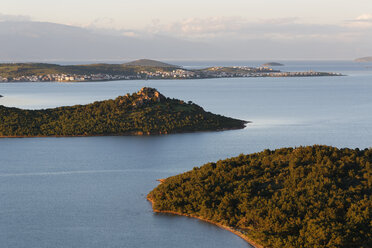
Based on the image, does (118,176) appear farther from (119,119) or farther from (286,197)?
(119,119)

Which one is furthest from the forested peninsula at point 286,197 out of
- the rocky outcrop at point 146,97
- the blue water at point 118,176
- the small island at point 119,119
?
the rocky outcrop at point 146,97

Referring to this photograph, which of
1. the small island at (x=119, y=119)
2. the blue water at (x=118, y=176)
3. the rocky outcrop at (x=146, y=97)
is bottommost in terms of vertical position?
the blue water at (x=118, y=176)

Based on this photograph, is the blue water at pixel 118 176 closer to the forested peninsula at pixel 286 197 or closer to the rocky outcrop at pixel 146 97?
the forested peninsula at pixel 286 197

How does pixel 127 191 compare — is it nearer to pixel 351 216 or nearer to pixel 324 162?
pixel 324 162

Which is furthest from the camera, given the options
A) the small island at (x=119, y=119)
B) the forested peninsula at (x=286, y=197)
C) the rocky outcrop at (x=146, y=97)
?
the rocky outcrop at (x=146, y=97)

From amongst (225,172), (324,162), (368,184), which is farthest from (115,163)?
(368,184)

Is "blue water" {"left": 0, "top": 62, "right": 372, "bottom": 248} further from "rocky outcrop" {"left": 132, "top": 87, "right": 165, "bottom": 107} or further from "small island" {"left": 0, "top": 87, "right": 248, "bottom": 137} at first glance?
"rocky outcrop" {"left": 132, "top": 87, "right": 165, "bottom": 107}
